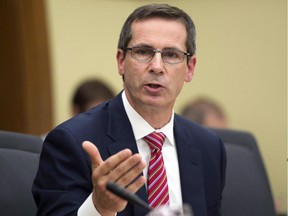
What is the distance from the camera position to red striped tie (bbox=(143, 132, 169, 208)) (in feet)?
8.90

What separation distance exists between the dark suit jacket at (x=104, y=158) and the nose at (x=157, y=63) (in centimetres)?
21

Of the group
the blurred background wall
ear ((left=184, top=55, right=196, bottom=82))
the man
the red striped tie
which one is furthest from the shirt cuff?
the blurred background wall

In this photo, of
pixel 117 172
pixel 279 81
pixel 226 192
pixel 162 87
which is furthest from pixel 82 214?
pixel 279 81

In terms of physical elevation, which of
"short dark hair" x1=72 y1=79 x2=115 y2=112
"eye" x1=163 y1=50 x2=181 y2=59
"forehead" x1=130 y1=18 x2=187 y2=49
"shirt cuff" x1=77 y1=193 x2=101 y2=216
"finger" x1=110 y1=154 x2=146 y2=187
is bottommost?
"short dark hair" x1=72 y1=79 x2=115 y2=112

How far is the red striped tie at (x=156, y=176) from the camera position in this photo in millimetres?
2713

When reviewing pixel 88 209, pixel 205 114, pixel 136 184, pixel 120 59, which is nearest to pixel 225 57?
pixel 205 114

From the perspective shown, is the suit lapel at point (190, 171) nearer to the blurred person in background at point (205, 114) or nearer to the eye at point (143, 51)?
the eye at point (143, 51)

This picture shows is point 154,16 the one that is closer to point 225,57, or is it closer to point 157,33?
point 157,33

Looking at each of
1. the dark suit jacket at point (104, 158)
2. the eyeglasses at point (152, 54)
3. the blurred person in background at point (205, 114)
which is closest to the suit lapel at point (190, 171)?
the dark suit jacket at point (104, 158)

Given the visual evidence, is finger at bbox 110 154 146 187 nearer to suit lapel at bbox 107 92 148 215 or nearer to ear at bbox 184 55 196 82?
suit lapel at bbox 107 92 148 215

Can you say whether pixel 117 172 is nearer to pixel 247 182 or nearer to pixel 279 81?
pixel 247 182

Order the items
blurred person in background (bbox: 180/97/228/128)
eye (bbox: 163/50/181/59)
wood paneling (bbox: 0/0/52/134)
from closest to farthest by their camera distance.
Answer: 1. eye (bbox: 163/50/181/59)
2. blurred person in background (bbox: 180/97/228/128)
3. wood paneling (bbox: 0/0/52/134)

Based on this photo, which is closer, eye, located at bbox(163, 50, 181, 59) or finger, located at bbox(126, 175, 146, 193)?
finger, located at bbox(126, 175, 146, 193)

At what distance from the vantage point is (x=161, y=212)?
1.76 metres
